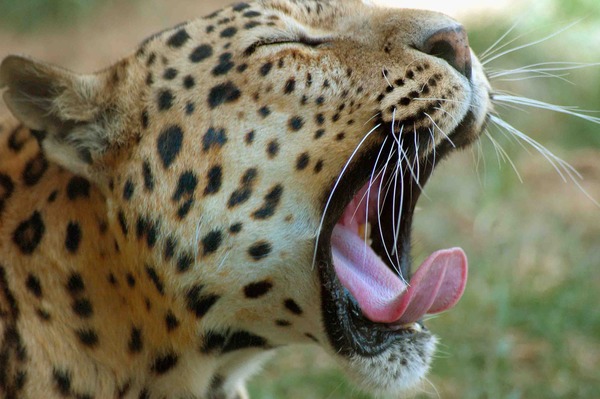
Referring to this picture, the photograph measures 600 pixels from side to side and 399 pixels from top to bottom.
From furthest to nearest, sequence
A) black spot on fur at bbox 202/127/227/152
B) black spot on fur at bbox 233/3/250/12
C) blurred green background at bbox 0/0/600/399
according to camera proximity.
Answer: blurred green background at bbox 0/0/600/399
black spot on fur at bbox 233/3/250/12
black spot on fur at bbox 202/127/227/152

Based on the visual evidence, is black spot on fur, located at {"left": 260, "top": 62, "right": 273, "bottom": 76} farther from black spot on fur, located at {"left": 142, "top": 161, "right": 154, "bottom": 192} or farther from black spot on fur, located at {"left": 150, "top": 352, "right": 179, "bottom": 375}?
black spot on fur, located at {"left": 150, "top": 352, "right": 179, "bottom": 375}

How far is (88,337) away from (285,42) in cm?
144

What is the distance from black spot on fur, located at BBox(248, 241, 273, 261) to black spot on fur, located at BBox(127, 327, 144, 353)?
1.79ft

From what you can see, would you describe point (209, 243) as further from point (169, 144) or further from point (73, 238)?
point (73, 238)

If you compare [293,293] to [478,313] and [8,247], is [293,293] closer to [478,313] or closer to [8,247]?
[8,247]

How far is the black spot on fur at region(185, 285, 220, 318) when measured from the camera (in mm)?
3746

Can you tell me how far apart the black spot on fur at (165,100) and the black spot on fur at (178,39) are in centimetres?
24

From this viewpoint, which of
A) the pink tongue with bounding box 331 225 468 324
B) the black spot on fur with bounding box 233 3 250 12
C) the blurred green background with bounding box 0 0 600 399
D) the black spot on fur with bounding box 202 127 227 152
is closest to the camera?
the black spot on fur with bounding box 202 127 227 152

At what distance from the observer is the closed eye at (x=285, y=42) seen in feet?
13.0

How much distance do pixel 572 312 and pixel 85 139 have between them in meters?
3.72

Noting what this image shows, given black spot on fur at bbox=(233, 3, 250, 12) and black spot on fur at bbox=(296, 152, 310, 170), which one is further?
black spot on fur at bbox=(233, 3, 250, 12)

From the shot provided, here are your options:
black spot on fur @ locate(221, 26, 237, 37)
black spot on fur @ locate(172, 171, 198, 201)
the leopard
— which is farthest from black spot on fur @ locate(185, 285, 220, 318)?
black spot on fur @ locate(221, 26, 237, 37)

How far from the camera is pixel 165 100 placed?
3.87m

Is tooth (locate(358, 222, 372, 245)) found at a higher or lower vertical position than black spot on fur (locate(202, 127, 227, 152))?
lower
